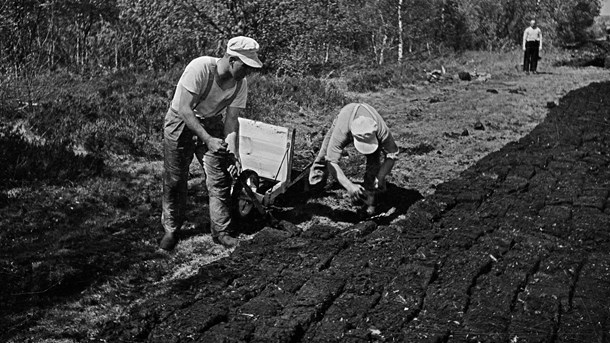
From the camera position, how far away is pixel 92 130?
8.66 m

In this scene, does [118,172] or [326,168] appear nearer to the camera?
[326,168]

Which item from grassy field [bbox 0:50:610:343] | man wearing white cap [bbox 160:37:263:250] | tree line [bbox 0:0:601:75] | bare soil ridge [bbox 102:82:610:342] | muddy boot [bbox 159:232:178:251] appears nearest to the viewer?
bare soil ridge [bbox 102:82:610:342]

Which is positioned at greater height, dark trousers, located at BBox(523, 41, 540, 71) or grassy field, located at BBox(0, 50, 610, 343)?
dark trousers, located at BBox(523, 41, 540, 71)

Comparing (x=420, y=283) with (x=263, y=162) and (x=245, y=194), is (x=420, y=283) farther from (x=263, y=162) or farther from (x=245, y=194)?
(x=263, y=162)

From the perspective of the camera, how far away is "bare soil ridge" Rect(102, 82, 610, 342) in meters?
4.16

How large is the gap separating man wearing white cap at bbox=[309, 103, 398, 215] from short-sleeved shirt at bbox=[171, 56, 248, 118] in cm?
89

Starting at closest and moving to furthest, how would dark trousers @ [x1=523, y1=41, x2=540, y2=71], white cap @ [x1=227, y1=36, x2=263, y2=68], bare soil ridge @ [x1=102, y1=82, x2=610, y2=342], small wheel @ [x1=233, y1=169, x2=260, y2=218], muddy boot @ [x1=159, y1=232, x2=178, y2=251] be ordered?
bare soil ridge @ [x1=102, y1=82, x2=610, y2=342], white cap @ [x1=227, y1=36, x2=263, y2=68], muddy boot @ [x1=159, y1=232, x2=178, y2=251], small wheel @ [x1=233, y1=169, x2=260, y2=218], dark trousers @ [x1=523, y1=41, x2=540, y2=71]

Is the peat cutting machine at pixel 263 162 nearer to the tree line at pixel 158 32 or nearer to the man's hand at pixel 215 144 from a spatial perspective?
the man's hand at pixel 215 144

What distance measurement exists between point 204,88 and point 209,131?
421 mm

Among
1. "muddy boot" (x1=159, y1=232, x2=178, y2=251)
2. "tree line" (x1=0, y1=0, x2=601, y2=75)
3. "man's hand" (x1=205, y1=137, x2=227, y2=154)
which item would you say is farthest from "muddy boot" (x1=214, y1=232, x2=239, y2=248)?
"tree line" (x1=0, y1=0, x2=601, y2=75)

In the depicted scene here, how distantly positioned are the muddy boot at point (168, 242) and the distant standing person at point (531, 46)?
48.2 feet

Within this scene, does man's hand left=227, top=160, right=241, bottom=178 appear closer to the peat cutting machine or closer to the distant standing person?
the peat cutting machine

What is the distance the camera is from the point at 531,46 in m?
19.1

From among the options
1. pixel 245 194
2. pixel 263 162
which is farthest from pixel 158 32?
pixel 245 194
